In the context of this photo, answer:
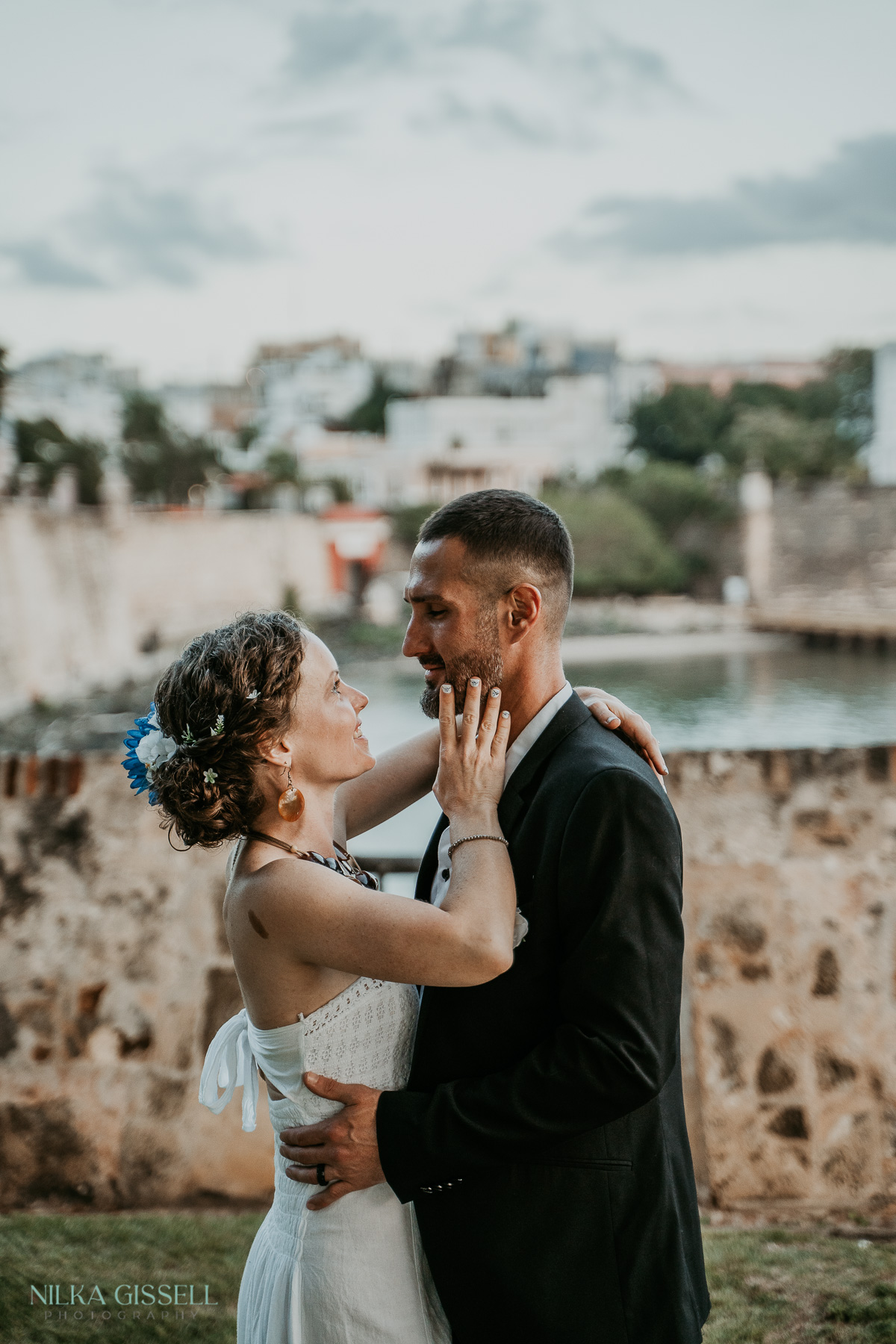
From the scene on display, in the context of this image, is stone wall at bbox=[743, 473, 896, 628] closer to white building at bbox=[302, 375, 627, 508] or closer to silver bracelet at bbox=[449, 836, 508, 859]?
white building at bbox=[302, 375, 627, 508]

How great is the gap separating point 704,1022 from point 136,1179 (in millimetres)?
1432

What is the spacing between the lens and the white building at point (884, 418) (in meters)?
50.1

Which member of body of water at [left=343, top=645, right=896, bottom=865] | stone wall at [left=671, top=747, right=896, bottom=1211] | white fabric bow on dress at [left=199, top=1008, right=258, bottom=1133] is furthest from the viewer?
body of water at [left=343, top=645, right=896, bottom=865]

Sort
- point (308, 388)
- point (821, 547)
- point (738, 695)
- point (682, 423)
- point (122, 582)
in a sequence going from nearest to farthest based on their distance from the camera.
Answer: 1. point (122, 582)
2. point (738, 695)
3. point (821, 547)
4. point (682, 423)
5. point (308, 388)

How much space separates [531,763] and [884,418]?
179ft

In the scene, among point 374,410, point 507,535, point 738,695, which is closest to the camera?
point 507,535

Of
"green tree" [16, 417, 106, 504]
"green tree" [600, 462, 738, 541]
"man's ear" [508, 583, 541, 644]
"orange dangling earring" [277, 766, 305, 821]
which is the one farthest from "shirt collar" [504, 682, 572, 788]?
"green tree" [600, 462, 738, 541]

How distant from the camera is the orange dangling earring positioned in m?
1.45

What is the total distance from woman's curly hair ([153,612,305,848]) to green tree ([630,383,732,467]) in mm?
55821

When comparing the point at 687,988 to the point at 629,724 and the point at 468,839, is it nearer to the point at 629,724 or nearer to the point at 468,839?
the point at 629,724

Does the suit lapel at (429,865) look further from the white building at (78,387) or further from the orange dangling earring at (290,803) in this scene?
the white building at (78,387)

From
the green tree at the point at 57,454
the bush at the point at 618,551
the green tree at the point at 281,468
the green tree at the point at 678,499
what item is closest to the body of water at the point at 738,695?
the bush at the point at 618,551

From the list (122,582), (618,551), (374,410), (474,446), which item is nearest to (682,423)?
(474,446)

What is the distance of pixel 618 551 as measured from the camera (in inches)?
1853
